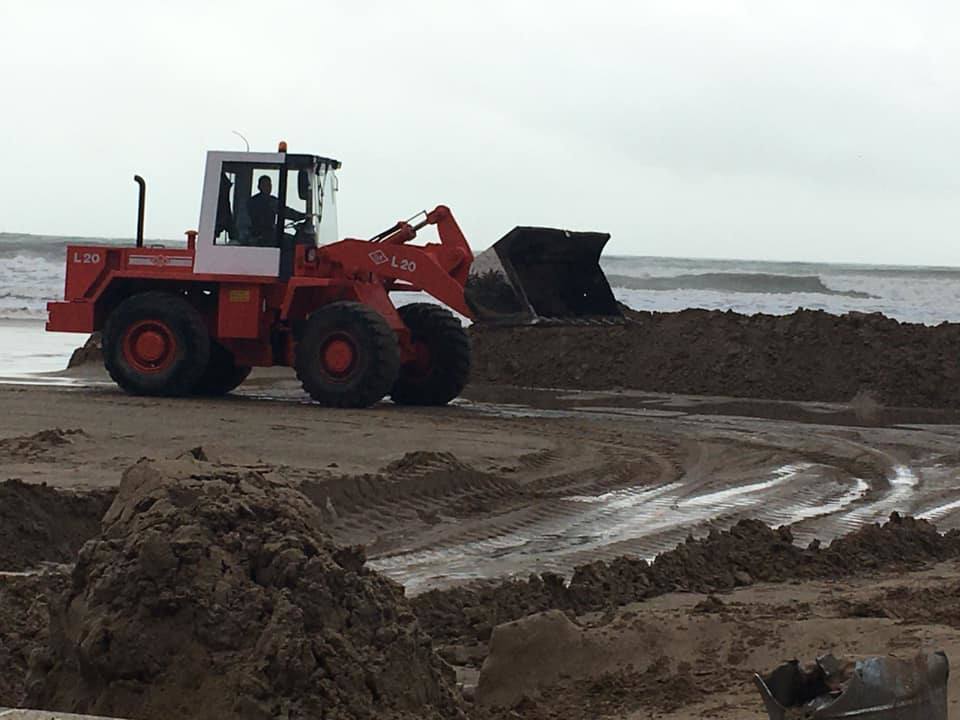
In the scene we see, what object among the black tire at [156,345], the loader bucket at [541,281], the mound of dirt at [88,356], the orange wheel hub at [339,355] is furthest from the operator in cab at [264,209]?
the mound of dirt at [88,356]

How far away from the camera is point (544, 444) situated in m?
13.4

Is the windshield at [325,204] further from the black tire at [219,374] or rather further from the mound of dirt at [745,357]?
the mound of dirt at [745,357]

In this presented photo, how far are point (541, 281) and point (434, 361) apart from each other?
4.94ft

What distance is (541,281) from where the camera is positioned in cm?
1633

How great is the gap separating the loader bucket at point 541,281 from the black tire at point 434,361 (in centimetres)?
103

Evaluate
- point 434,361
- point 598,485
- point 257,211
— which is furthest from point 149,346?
point 598,485

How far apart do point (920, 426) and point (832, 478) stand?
4.88m

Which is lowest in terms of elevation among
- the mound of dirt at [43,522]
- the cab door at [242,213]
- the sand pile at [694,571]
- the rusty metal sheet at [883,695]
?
the mound of dirt at [43,522]

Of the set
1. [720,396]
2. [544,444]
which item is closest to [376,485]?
[544,444]

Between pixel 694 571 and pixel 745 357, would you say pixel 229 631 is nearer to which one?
pixel 694 571

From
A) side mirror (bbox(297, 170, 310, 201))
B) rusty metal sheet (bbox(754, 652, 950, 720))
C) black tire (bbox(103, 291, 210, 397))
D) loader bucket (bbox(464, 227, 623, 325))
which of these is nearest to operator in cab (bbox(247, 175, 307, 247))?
side mirror (bbox(297, 170, 310, 201))

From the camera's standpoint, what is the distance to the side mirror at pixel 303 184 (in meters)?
16.1

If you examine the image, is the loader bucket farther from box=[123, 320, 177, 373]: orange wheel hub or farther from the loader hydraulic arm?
box=[123, 320, 177, 373]: orange wheel hub

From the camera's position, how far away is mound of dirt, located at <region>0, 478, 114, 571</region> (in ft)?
27.1
